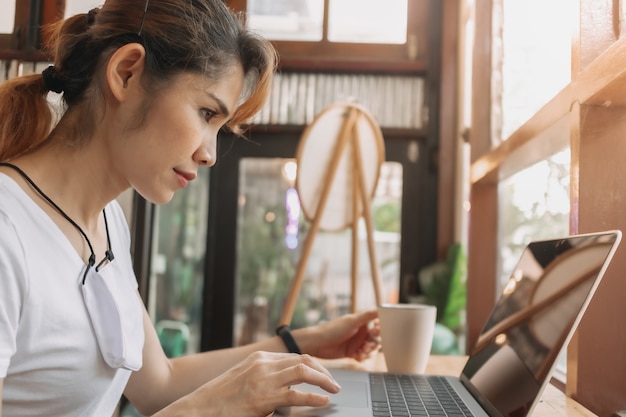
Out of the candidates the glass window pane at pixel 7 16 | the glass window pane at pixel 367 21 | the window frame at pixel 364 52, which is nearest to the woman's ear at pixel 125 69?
the glass window pane at pixel 7 16

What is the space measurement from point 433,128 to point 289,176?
0.64m

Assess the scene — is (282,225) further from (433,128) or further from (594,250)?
(594,250)

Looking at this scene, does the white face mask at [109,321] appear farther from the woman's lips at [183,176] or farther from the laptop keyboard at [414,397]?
the laptop keyboard at [414,397]

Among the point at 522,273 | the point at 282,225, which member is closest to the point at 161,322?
the point at 282,225

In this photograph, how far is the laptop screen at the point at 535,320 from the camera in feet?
1.98

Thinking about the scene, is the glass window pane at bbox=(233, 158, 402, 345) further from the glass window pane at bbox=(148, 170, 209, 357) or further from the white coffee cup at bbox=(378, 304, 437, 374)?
the white coffee cup at bbox=(378, 304, 437, 374)

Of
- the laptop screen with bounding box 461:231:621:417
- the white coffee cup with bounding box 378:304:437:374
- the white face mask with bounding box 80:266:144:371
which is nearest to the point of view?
the laptop screen with bounding box 461:231:621:417

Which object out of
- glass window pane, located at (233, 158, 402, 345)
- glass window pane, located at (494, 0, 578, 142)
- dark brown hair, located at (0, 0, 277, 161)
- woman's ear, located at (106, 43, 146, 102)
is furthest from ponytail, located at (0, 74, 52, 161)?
glass window pane, located at (233, 158, 402, 345)

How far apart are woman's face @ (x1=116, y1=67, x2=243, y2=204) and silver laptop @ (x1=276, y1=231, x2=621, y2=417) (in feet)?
1.20

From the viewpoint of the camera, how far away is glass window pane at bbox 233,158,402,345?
256 centimetres

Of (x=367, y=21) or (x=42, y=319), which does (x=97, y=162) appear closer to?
(x=42, y=319)

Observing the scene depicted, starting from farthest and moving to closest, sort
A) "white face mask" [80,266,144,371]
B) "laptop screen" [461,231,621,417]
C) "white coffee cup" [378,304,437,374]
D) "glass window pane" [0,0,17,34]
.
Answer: "glass window pane" [0,0,17,34] → "white coffee cup" [378,304,437,374] → "white face mask" [80,266,144,371] → "laptop screen" [461,231,621,417]

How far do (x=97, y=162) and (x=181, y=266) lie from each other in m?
1.72

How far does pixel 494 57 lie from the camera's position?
5.22 feet
